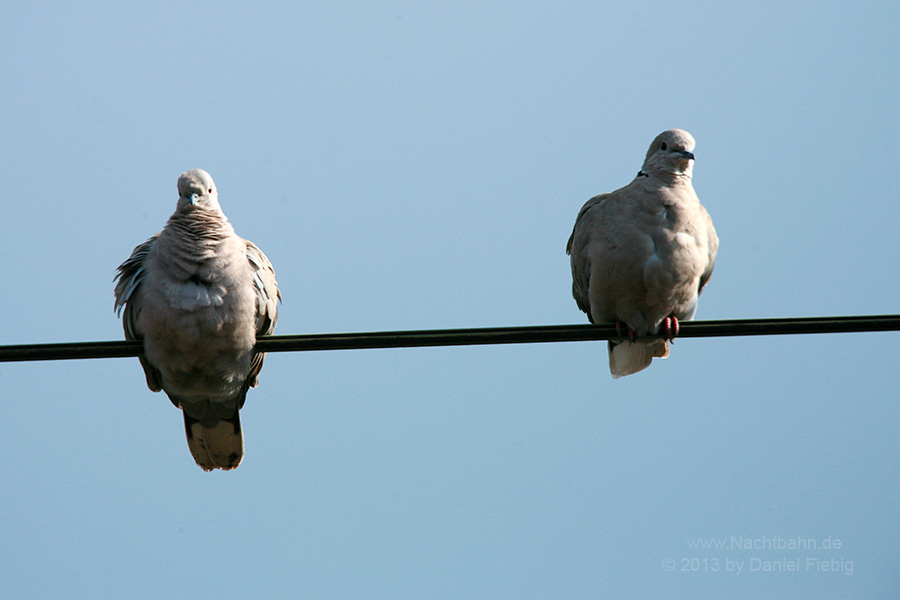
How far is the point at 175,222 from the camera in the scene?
5633mm

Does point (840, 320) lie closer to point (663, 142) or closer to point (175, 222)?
point (663, 142)

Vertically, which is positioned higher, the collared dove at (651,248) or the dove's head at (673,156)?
the dove's head at (673,156)

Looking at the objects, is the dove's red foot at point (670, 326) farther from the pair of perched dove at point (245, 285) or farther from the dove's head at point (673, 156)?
the dove's head at point (673, 156)

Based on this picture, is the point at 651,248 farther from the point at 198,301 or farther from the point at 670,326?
the point at 198,301

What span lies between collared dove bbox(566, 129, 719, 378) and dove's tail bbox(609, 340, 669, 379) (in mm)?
14

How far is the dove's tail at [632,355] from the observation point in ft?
21.6

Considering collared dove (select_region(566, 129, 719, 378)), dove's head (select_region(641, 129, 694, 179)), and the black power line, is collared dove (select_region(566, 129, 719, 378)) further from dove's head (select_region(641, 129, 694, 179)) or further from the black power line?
the black power line

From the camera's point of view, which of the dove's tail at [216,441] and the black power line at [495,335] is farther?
the dove's tail at [216,441]

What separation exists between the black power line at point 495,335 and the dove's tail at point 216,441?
5.74 feet

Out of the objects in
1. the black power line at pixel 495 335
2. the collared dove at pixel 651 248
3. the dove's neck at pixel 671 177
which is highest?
the dove's neck at pixel 671 177

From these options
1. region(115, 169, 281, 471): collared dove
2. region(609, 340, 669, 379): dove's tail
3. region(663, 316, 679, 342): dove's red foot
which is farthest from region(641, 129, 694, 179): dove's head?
region(115, 169, 281, 471): collared dove

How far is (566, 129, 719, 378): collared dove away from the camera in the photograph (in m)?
5.96

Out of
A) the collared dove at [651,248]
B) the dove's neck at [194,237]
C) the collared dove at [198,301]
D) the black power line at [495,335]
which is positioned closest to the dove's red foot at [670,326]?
the collared dove at [651,248]

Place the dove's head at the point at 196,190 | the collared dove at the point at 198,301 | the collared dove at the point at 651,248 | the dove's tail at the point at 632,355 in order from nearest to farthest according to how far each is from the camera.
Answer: the collared dove at the point at 198,301, the dove's head at the point at 196,190, the collared dove at the point at 651,248, the dove's tail at the point at 632,355
